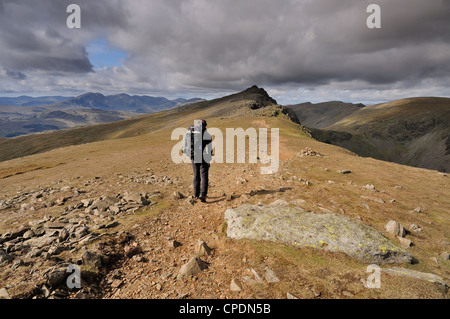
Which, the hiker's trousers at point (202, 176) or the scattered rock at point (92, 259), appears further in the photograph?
the hiker's trousers at point (202, 176)

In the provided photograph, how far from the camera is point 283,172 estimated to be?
19375 millimetres

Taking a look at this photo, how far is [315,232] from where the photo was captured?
8297mm

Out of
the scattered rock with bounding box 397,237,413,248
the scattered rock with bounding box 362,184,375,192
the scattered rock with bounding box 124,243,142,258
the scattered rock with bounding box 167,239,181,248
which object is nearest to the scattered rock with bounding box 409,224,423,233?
the scattered rock with bounding box 397,237,413,248

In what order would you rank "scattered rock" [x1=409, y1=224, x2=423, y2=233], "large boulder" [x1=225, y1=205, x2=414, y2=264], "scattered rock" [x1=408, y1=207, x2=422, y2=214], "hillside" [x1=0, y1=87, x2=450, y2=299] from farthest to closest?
"scattered rock" [x1=408, y1=207, x2=422, y2=214] → "scattered rock" [x1=409, y1=224, x2=423, y2=233] → "large boulder" [x1=225, y1=205, x2=414, y2=264] → "hillside" [x1=0, y1=87, x2=450, y2=299]

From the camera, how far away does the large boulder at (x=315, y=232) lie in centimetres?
744

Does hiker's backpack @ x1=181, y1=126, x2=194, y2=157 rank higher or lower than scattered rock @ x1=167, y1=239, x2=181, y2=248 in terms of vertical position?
higher

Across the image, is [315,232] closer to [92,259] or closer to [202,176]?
[202,176]

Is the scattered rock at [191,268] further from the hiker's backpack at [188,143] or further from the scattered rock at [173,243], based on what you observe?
the hiker's backpack at [188,143]

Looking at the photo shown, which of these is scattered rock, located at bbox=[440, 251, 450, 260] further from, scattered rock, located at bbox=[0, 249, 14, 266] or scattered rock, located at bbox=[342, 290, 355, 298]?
scattered rock, located at bbox=[0, 249, 14, 266]

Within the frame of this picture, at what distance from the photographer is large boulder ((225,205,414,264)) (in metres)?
7.44

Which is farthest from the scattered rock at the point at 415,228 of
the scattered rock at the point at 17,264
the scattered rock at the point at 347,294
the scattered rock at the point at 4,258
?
the scattered rock at the point at 4,258

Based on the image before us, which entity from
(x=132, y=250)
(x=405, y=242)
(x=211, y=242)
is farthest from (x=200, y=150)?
(x=405, y=242)

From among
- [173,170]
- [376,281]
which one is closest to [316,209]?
[376,281]
